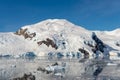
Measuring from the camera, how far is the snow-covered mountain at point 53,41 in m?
93.7

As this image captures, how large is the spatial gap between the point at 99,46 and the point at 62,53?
72.6ft

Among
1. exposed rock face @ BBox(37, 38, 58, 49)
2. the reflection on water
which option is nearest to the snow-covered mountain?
exposed rock face @ BBox(37, 38, 58, 49)

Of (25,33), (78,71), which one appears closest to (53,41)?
(25,33)

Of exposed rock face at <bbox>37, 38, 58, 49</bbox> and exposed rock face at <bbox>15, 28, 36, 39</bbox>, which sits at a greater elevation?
exposed rock face at <bbox>15, 28, 36, 39</bbox>

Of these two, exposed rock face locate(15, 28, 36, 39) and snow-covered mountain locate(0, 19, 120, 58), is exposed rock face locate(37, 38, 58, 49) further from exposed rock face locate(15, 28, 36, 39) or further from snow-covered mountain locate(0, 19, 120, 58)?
exposed rock face locate(15, 28, 36, 39)

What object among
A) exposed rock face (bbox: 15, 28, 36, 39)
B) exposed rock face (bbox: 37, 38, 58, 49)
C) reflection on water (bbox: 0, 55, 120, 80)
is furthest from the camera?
exposed rock face (bbox: 15, 28, 36, 39)

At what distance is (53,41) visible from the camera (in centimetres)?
10000

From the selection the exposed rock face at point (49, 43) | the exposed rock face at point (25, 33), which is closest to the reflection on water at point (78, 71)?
the exposed rock face at point (49, 43)

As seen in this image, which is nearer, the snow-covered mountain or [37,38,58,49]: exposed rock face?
the snow-covered mountain

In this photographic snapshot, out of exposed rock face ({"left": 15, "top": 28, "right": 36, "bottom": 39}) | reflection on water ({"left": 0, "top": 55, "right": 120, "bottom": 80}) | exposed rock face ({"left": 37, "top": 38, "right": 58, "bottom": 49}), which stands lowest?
reflection on water ({"left": 0, "top": 55, "right": 120, "bottom": 80})

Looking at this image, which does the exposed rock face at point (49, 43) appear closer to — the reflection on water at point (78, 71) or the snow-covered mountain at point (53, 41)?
the snow-covered mountain at point (53, 41)

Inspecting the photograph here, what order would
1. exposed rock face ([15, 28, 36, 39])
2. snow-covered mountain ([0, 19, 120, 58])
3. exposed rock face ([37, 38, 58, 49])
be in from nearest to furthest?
1. snow-covered mountain ([0, 19, 120, 58])
2. exposed rock face ([37, 38, 58, 49])
3. exposed rock face ([15, 28, 36, 39])

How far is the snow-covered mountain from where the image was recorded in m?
93.7

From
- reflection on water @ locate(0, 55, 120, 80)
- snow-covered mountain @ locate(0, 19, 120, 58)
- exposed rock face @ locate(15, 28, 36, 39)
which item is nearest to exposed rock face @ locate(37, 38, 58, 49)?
snow-covered mountain @ locate(0, 19, 120, 58)
